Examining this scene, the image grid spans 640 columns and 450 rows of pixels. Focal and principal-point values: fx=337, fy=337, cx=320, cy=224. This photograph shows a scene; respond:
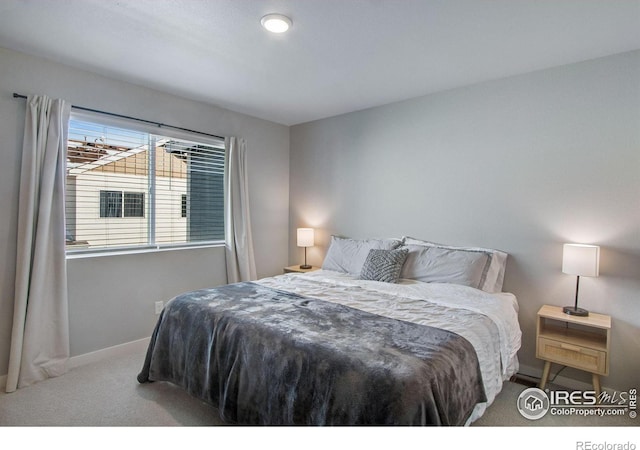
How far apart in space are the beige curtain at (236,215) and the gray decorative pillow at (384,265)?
143 cm

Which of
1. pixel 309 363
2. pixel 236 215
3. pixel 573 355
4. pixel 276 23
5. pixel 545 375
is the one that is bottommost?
pixel 545 375

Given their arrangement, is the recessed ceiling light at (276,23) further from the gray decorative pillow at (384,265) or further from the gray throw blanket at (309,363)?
the gray decorative pillow at (384,265)

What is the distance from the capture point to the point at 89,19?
6.49ft

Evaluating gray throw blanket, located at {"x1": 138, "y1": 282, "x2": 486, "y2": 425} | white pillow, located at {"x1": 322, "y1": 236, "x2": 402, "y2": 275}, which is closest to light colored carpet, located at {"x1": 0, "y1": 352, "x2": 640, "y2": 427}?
gray throw blanket, located at {"x1": 138, "y1": 282, "x2": 486, "y2": 425}

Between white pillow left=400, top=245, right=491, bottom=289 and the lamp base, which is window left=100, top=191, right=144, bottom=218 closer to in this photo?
white pillow left=400, top=245, right=491, bottom=289

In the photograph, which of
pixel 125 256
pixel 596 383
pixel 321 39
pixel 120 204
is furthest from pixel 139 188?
pixel 596 383

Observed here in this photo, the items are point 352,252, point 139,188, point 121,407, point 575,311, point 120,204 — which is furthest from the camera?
point 352,252

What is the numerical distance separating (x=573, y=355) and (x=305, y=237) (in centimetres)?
263

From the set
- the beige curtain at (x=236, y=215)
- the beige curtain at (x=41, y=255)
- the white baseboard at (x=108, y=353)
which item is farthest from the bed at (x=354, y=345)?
the beige curtain at (x=236, y=215)

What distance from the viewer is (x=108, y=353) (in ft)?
9.47

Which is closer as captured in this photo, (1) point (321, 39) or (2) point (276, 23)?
(2) point (276, 23)

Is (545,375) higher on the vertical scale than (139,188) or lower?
lower

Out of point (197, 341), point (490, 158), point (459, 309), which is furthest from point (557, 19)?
point (197, 341)

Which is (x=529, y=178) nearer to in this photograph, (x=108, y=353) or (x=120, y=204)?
(x=120, y=204)
